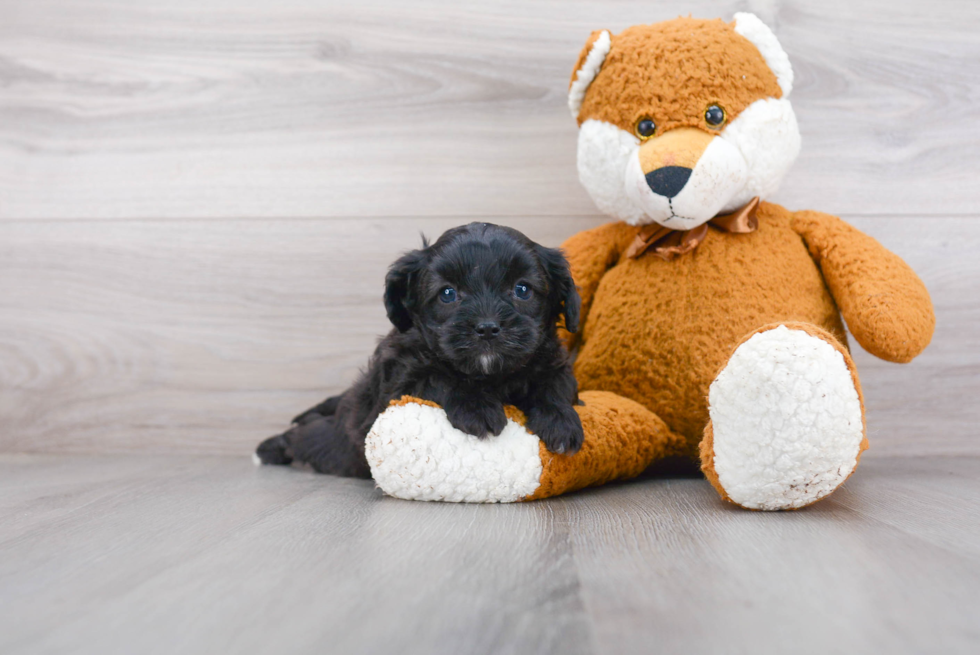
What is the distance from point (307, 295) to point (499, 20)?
82 cm

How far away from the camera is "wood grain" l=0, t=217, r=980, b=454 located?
1733 millimetres

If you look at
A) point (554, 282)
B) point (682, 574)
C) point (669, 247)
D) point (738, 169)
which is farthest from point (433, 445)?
point (738, 169)

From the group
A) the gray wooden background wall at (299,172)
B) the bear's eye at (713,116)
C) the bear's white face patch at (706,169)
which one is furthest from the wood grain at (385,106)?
the bear's eye at (713,116)

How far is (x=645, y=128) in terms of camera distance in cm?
129

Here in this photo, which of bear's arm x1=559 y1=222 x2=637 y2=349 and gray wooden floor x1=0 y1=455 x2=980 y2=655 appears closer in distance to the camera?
gray wooden floor x1=0 y1=455 x2=980 y2=655

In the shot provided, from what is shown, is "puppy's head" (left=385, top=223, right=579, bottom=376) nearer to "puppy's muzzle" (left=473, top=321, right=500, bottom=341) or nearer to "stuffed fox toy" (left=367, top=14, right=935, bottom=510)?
"puppy's muzzle" (left=473, top=321, right=500, bottom=341)

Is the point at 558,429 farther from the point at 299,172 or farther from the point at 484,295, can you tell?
the point at 299,172

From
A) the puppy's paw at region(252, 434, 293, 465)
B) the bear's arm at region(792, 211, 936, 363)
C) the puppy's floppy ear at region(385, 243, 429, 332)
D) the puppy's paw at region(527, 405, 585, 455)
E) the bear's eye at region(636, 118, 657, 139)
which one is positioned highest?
the bear's eye at region(636, 118, 657, 139)

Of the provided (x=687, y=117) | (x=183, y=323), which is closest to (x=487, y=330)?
(x=687, y=117)

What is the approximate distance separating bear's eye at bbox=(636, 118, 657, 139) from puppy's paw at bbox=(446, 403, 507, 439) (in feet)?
1.93

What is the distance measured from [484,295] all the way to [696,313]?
17.4 inches

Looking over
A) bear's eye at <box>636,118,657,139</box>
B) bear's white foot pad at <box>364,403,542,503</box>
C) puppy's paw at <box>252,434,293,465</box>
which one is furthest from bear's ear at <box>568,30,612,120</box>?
puppy's paw at <box>252,434,293,465</box>

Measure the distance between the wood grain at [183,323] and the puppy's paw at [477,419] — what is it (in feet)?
2.26

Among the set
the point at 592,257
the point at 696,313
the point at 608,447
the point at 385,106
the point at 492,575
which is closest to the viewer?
the point at 492,575
